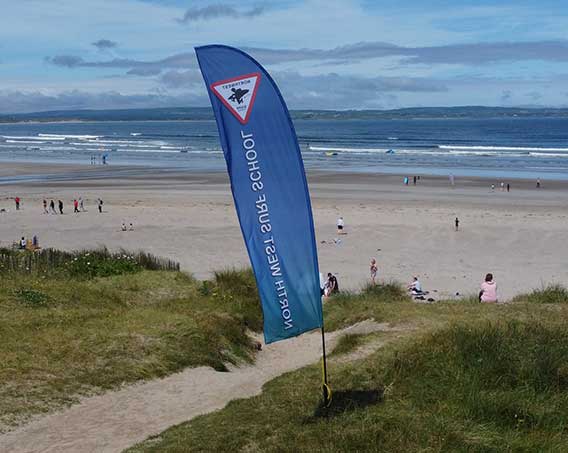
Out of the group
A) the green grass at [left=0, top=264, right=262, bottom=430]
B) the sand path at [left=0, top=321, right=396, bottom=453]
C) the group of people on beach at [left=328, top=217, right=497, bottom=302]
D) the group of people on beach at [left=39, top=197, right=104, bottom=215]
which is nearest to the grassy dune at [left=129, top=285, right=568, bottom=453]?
the sand path at [left=0, top=321, right=396, bottom=453]

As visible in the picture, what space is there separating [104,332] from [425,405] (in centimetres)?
561

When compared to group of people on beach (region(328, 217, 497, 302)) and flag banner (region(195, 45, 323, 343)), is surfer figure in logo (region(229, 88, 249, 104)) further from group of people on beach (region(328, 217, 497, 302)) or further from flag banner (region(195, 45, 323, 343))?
group of people on beach (region(328, 217, 497, 302))

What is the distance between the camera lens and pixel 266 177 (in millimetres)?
7473

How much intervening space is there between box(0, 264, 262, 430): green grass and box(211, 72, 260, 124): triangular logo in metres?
4.77

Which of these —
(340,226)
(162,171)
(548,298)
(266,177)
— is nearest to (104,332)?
(266,177)

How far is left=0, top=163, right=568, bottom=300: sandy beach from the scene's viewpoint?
25.3 meters

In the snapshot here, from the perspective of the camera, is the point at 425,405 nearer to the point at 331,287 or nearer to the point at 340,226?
the point at 331,287

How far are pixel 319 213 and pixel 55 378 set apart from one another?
1128 inches

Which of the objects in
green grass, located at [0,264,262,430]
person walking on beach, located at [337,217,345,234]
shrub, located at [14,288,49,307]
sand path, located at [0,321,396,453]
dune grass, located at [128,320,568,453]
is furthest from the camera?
person walking on beach, located at [337,217,345,234]

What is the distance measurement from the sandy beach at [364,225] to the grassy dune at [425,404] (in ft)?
35.7

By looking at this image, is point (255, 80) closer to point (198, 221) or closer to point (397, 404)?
point (397, 404)

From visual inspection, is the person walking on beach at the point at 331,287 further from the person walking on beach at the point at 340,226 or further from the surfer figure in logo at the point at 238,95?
the person walking on beach at the point at 340,226

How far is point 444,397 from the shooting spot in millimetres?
8891

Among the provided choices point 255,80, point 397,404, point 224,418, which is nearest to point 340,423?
point 397,404
